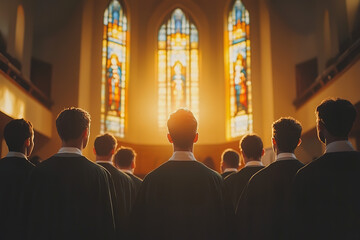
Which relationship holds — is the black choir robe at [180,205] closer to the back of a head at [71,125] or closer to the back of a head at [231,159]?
the back of a head at [71,125]

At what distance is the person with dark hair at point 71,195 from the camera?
332 centimetres

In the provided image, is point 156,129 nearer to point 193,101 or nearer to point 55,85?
point 193,101

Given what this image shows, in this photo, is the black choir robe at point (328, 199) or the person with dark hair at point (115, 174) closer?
the black choir robe at point (328, 199)

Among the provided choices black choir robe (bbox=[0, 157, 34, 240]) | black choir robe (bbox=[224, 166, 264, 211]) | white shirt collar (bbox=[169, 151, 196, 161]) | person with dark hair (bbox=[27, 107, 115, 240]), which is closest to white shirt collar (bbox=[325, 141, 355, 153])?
white shirt collar (bbox=[169, 151, 196, 161])

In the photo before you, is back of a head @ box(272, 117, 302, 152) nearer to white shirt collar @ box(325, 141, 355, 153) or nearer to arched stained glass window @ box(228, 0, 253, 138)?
white shirt collar @ box(325, 141, 355, 153)

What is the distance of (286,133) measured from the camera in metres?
3.67

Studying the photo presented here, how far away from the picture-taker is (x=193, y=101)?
690 inches

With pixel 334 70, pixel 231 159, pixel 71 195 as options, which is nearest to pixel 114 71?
pixel 334 70

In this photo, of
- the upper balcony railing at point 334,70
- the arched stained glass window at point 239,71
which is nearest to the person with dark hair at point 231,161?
the upper balcony railing at point 334,70

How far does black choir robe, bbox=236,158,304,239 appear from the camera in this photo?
12.2 ft

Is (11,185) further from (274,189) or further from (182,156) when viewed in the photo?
(274,189)

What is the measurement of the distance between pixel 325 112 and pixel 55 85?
12.8m

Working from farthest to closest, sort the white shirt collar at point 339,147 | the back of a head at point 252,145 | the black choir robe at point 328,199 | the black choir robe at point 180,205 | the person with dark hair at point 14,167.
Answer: the back of a head at point 252,145 < the person with dark hair at point 14,167 < the black choir robe at point 180,205 < the white shirt collar at point 339,147 < the black choir robe at point 328,199

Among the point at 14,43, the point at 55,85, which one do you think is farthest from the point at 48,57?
the point at 14,43
